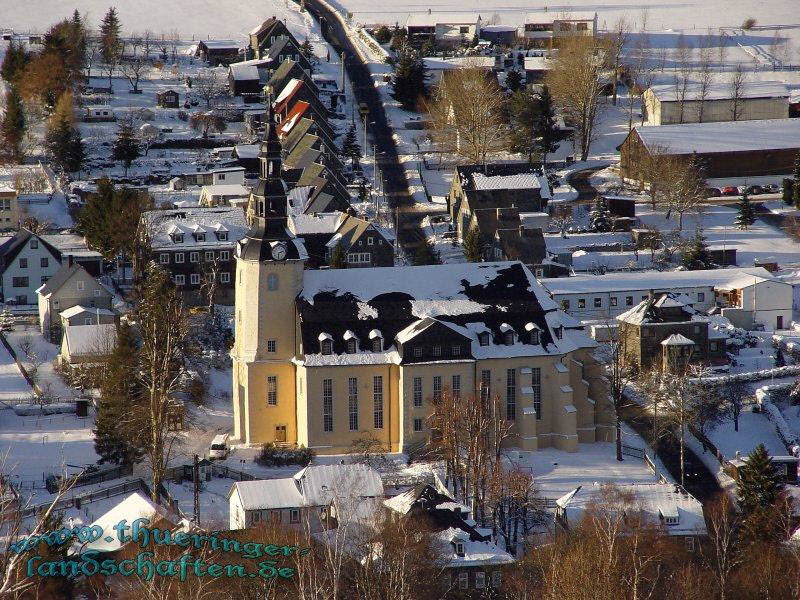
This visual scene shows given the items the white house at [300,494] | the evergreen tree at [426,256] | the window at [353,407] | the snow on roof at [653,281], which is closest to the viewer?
the white house at [300,494]

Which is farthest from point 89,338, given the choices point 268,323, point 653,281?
point 653,281

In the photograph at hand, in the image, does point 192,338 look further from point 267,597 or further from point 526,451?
point 267,597

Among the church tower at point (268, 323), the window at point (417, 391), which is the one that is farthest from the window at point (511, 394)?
the church tower at point (268, 323)

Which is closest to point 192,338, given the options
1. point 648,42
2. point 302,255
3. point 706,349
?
point 302,255

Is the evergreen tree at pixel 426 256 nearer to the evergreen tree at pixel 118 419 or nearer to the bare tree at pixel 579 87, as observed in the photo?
the bare tree at pixel 579 87

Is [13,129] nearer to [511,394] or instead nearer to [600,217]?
[600,217]

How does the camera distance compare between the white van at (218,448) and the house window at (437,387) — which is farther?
the house window at (437,387)
